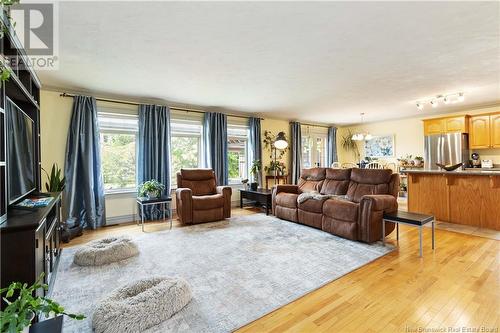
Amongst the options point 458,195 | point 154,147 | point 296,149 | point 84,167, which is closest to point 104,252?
point 84,167

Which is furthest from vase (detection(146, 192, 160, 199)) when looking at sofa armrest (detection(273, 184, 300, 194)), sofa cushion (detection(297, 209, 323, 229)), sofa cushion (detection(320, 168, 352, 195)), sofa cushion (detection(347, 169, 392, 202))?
sofa cushion (detection(347, 169, 392, 202))

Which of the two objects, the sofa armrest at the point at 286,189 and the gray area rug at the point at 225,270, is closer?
the gray area rug at the point at 225,270

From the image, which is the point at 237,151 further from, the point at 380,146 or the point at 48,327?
the point at 48,327

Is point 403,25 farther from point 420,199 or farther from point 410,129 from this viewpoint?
point 410,129

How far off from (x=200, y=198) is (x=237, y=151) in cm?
220

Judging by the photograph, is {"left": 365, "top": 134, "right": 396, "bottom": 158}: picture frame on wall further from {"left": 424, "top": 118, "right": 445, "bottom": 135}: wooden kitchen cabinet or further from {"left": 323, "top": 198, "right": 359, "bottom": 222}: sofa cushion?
{"left": 323, "top": 198, "right": 359, "bottom": 222}: sofa cushion

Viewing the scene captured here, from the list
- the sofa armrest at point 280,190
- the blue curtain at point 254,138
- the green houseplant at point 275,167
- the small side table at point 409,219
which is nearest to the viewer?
the small side table at point 409,219

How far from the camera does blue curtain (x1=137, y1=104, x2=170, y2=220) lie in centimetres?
485

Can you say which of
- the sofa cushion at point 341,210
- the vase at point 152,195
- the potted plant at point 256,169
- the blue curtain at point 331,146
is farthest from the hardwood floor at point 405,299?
the blue curtain at point 331,146

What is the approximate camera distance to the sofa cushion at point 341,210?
3.45 m

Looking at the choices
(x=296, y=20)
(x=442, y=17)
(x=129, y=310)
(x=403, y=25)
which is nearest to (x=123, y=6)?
(x=296, y=20)

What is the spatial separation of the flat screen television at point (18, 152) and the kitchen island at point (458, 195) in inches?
226

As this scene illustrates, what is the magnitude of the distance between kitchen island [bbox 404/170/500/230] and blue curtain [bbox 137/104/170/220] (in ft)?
15.8

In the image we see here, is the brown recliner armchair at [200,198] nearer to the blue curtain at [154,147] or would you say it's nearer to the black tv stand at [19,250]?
the blue curtain at [154,147]
